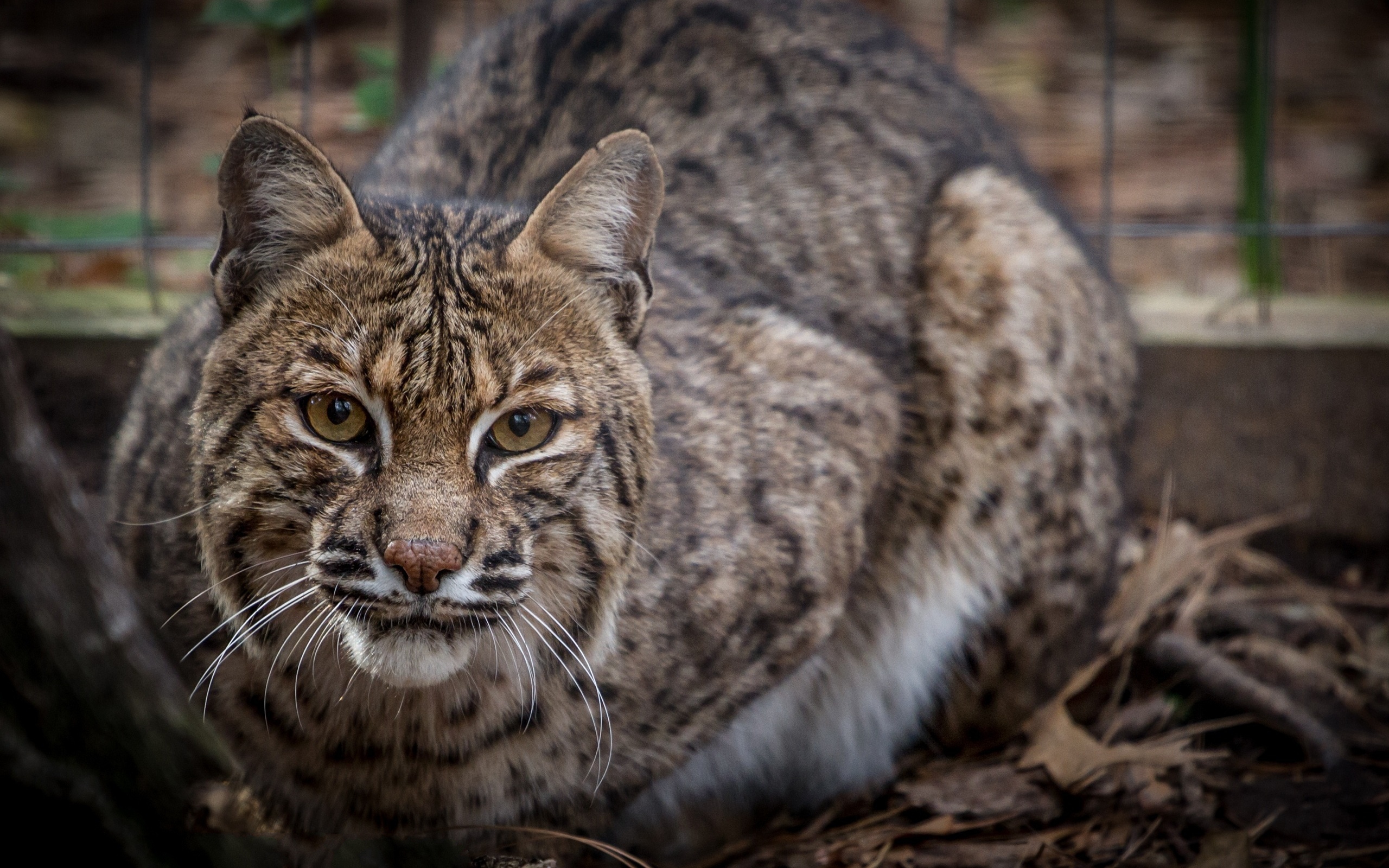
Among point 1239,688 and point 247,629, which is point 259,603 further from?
point 1239,688

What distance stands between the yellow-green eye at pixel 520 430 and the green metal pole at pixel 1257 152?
334 cm

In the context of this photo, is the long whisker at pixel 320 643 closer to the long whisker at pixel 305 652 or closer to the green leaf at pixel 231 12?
the long whisker at pixel 305 652

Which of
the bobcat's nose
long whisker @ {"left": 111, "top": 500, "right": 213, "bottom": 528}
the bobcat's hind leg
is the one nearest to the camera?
the bobcat's nose

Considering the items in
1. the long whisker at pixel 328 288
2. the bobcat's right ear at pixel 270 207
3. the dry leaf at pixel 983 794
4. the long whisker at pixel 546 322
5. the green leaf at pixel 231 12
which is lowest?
the dry leaf at pixel 983 794

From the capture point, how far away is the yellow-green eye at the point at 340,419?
93.1 inches

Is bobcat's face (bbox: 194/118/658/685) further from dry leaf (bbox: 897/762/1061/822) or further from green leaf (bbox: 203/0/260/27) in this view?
green leaf (bbox: 203/0/260/27)

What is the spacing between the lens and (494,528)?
7.61ft

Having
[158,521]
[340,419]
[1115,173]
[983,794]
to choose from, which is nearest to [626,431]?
[340,419]

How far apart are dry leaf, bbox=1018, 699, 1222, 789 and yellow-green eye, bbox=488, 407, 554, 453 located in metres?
1.90

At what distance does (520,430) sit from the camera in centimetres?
245

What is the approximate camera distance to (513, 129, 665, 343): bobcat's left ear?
2584mm

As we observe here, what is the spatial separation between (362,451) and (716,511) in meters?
1.05

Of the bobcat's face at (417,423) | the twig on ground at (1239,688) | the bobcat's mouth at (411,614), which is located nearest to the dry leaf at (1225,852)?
the twig on ground at (1239,688)

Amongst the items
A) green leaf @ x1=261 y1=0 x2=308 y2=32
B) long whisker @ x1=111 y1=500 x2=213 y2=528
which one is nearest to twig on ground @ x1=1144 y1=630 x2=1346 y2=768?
long whisker @ x1=111 y1=500 x2=213 y2=528
